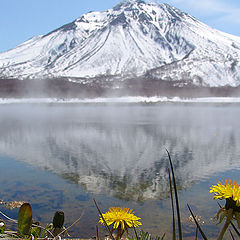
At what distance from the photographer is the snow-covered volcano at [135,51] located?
121688mm

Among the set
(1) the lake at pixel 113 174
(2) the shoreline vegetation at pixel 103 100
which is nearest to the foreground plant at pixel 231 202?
(1) the lake at pixel 113 174

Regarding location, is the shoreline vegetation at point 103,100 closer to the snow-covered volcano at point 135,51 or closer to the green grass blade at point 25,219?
the snow-covered volcano at point 135,51

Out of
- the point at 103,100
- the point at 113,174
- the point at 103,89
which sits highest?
the point at 103,89

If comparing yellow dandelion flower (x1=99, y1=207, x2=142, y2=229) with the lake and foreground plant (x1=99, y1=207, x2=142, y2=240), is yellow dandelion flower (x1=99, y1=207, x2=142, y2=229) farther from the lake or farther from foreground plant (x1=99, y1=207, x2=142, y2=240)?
the lake

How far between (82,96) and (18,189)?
256 ft

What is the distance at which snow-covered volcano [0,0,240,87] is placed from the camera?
12169cm

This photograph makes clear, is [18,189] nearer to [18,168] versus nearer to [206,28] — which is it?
[18,168]

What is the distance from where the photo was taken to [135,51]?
143875mm

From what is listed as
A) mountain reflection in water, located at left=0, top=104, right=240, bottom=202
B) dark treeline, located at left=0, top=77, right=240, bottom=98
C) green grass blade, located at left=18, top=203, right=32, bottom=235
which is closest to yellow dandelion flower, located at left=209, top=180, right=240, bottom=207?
green grass blade, located at left=18, top=203, right=32, bottom=235

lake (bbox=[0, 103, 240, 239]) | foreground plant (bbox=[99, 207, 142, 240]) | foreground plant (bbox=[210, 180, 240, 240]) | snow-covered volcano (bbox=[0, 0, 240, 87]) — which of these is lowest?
lake (bbox=[0, 103, 240, 239])

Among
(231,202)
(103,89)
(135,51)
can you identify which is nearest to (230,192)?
(231,202)

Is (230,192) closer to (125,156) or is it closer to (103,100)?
(125,156)

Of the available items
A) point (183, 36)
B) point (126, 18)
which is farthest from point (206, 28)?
point (126, 18)

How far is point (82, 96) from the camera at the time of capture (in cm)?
8531
